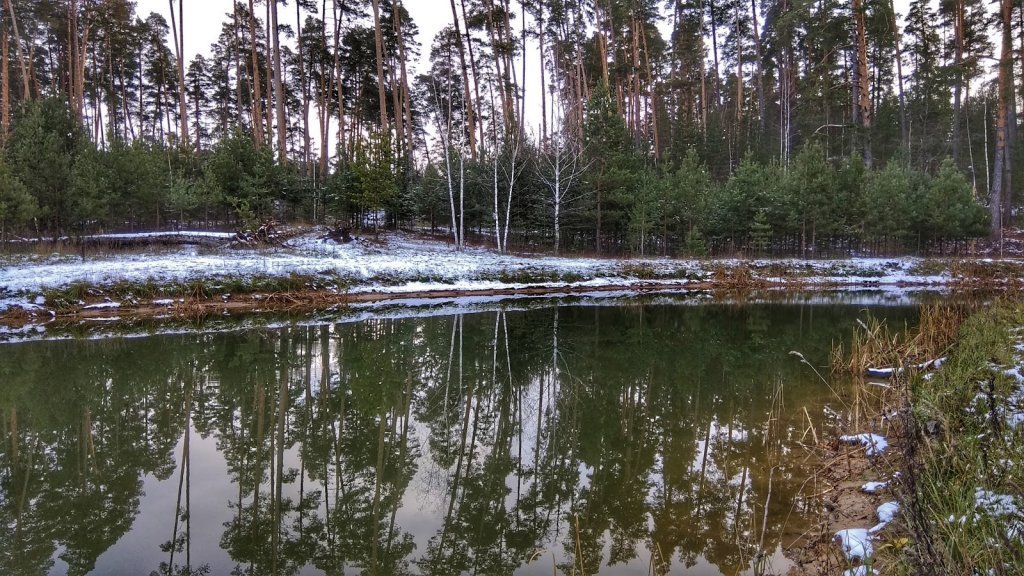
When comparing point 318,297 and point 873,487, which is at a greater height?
point 318,297

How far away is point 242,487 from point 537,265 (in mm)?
19617

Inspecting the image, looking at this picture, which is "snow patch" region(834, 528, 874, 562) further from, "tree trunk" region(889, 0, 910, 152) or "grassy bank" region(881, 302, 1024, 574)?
"tree trunk" region(889, 0, 910, 152)

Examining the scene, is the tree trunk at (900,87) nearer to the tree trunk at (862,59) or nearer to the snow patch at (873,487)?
the tree trunk at (862,59)

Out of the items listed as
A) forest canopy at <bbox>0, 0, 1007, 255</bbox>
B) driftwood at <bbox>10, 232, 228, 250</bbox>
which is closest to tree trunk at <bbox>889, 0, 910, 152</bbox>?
forest canopy at <bbox>0, 0, 1007, 255</bbox>

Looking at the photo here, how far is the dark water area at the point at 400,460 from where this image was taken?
161 inches

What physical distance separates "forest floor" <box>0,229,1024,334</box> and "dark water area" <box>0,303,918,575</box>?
18.1 feet

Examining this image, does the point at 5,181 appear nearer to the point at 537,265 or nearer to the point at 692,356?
the point at 537,265

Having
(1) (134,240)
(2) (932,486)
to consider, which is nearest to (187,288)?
(1) (134,240)

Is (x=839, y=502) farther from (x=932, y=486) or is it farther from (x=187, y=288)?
(x=187, y=288)

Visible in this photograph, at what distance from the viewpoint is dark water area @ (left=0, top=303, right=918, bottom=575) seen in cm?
409

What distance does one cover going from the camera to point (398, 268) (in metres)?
21.7

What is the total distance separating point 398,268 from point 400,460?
1656 cm

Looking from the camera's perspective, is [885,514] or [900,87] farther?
[900,87]

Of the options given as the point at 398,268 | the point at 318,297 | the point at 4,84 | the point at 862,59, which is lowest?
the point at 318,297
